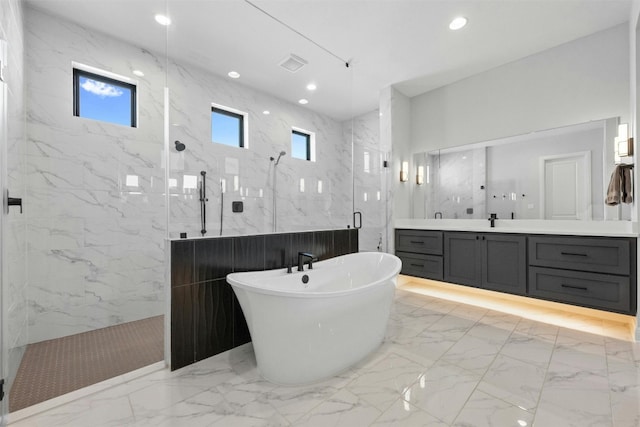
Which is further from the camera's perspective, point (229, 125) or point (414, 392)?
point (229, 125)

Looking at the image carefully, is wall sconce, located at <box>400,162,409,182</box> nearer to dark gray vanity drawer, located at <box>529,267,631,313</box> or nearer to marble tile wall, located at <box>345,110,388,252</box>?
marble tile wall, located at <box>345,110,388,252</box>

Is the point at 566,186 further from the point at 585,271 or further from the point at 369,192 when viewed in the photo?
the point at 369,192

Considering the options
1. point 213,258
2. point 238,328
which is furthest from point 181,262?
point 238,328

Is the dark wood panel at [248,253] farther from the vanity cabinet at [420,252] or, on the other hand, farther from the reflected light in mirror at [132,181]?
the vanity cabinet at [420,252]

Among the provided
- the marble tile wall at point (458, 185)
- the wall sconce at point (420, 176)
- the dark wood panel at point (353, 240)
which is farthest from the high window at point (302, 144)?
the marble tile wall at point (458, 185)

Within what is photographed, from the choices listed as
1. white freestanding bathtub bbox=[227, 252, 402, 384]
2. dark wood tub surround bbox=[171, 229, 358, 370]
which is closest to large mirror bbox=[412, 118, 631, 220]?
white freestanding bathtub bbox=[227, 252, 402, 384]

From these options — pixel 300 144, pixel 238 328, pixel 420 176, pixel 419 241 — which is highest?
pixel 300 144

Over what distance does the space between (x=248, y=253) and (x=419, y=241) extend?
2.49 m

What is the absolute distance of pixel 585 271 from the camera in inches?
102

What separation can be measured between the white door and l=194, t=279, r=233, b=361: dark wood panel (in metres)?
3.45

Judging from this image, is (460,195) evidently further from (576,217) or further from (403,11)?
(403,11)

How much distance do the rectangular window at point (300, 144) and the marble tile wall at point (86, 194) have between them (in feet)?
4.59

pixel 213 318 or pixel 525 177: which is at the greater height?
pixel 525 177

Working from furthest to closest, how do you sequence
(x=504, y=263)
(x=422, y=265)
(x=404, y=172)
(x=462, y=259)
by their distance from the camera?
(x=404, y=172), (x=422, y=265), (x=462, y=259), (x=504, y=263)
